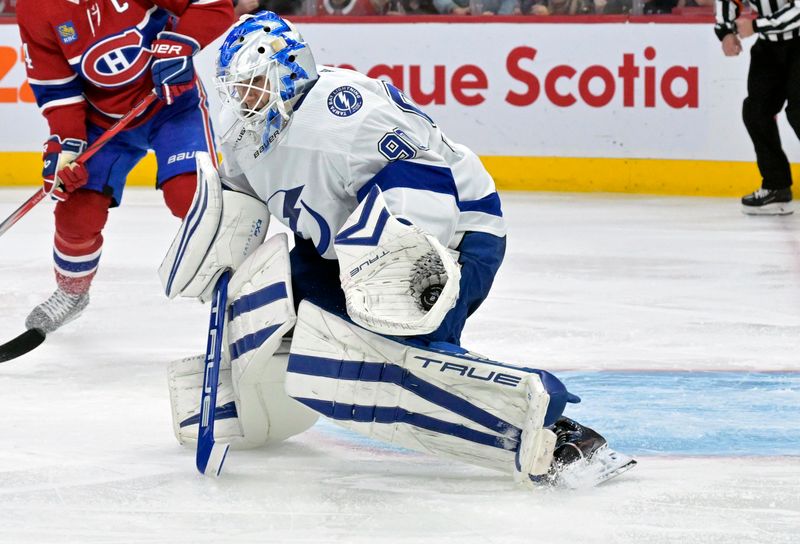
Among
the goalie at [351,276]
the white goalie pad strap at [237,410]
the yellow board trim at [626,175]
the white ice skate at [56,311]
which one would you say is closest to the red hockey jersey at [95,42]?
the white ice skate at [56,311]

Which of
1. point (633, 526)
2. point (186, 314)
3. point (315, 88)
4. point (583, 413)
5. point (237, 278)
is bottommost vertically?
point (186, 314)

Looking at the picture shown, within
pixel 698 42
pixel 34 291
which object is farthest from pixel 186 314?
pixel 698 42

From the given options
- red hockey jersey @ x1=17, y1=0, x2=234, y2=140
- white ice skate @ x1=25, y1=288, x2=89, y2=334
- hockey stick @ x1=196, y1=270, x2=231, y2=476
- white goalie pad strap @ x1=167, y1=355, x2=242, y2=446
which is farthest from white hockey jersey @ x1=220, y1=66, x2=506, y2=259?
white ice skate @ x1=25, y1=288, x2=89, y2=334

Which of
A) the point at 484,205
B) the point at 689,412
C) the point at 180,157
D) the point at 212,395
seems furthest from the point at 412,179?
the point at 180,157

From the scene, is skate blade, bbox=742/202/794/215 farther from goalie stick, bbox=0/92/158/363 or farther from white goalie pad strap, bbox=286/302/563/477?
white goalie pad strap, bbox=286/302/563/477

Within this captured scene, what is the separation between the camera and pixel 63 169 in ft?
9.93

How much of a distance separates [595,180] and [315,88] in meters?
3.80

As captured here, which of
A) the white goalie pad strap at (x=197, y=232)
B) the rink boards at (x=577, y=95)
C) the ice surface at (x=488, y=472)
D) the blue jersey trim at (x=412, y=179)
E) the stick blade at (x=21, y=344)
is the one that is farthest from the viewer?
the rink boards at (x=577, y=95)

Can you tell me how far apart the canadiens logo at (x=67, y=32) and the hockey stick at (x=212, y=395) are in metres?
1.15

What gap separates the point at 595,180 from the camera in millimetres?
5738

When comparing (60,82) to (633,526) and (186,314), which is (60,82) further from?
(633,526)

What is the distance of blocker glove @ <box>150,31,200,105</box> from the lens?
304 centimetres

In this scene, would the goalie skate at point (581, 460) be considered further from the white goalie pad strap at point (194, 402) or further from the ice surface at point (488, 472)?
the white goalie pad strap at point (194, 402)

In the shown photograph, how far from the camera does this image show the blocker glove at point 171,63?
3039 mm
